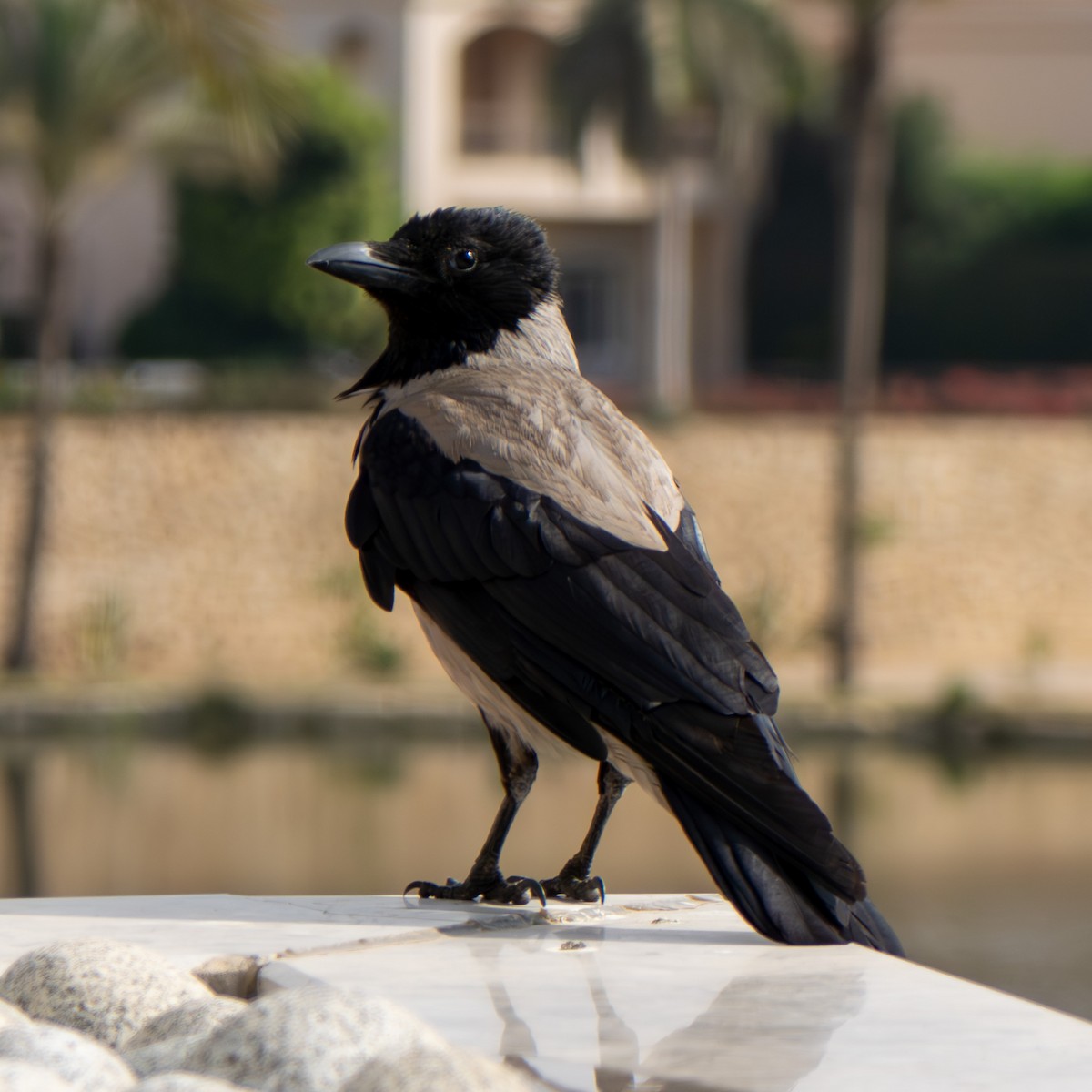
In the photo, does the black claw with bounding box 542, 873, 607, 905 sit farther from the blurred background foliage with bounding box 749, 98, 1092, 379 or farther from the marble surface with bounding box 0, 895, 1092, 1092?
the blurred background foliage with bounding box 749, 98, 1092, 379

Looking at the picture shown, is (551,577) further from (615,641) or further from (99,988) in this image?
(99,988)

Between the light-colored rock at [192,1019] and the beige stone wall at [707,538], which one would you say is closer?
the light-colored rock at [192,1019]

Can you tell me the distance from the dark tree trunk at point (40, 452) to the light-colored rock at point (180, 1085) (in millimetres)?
18296

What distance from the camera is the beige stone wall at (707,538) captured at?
73.6ft

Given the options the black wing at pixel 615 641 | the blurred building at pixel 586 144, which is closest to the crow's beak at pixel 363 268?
the black wing at pixel 615 641

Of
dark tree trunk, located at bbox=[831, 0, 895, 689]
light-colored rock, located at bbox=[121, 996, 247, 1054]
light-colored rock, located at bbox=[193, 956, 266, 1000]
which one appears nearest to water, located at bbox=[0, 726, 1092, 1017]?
dark tree trunk, located at bbox=[831, 0, 895, 689]

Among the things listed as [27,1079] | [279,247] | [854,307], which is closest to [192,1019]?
[27,1079]

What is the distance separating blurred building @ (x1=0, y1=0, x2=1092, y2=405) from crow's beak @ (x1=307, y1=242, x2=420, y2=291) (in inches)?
1184

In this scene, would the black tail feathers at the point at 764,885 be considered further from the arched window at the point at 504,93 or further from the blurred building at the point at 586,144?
the arched window at the point at 504,93

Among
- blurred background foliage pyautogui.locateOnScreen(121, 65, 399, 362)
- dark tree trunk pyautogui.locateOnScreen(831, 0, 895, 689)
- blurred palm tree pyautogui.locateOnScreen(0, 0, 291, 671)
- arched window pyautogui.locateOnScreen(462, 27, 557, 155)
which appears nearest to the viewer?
blurred palm tree pyautogui.locateOnScreen(0, 0, 291, 671)

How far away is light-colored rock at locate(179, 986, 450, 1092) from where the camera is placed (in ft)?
9.81

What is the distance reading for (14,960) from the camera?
13.2ft

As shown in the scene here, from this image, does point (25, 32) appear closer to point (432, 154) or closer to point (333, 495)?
point (333, 495)

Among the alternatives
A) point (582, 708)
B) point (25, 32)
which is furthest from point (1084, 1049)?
point (25, 32)
